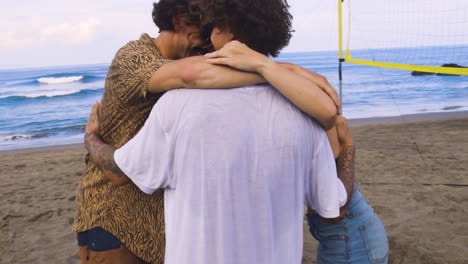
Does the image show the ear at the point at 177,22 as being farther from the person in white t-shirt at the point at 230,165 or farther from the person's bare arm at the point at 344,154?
the person's bare arm at the point at 344,154

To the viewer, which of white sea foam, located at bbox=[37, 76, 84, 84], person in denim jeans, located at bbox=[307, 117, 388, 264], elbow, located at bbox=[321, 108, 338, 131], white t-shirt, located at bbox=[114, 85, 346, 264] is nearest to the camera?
white t-shirt, located at bbox=[114, 85, 346, 264]

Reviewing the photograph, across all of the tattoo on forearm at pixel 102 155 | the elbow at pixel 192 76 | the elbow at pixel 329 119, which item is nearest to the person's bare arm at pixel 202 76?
the elbow at pixel 192 76

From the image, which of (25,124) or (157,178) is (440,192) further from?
(25,124)

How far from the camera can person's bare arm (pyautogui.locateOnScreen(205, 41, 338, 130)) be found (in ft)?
4.12

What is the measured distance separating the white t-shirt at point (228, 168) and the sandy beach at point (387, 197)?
8.12 ft

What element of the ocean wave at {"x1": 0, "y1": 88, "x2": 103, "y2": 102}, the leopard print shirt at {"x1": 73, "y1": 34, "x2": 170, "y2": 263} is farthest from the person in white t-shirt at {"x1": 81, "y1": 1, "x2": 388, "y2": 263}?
the ocean wave at {"x1": 0, "y1": 88, "x2": 103, "y2": 102}

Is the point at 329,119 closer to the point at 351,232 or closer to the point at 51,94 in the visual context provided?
the point at 351,232

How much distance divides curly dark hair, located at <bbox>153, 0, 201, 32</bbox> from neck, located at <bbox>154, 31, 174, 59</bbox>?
36 mm

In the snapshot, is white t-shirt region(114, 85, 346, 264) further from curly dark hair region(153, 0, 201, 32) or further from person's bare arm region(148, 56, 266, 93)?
curly dark hair region(153, 0, 201, 32)

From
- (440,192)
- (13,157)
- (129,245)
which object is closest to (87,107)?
(13,157)

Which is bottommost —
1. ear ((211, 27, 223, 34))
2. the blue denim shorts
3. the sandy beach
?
the sandy beach

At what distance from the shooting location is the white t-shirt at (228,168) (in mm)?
1210

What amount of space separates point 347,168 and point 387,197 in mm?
3394

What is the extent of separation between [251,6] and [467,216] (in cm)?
383
